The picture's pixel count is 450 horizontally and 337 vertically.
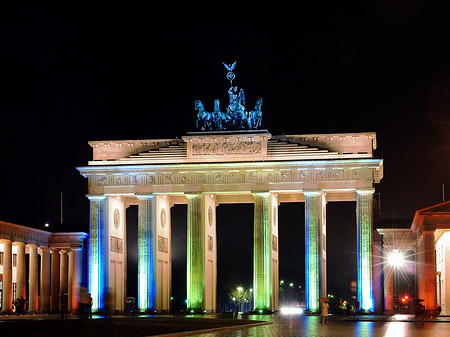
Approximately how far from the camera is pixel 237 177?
82.8m

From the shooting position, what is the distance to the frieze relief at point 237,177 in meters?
80.9

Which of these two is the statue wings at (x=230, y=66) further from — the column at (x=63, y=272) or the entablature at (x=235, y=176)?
the column at (x=63, y=272)

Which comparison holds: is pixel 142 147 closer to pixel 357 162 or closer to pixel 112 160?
pixel 112 160

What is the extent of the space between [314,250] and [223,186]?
32.9 feet

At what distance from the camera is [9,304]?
8162 centimetres

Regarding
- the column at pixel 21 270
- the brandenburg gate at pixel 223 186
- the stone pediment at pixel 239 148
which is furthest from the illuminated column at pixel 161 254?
the column at pixel 21 270

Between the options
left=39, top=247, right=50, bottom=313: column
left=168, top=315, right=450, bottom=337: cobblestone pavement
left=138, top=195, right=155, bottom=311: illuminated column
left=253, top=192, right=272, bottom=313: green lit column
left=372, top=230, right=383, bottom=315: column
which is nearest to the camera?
left=168, top=315, right=450, bottom=337: cobblestone pavement

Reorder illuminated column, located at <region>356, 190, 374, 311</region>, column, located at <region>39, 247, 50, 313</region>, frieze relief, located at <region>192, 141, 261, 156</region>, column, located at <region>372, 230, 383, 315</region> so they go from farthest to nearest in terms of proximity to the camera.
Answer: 1. column, located at <region>39, 247, 50, 313</region>
2. frieze relief, located at <region>192, 141, 261, 156</region>
3. column, located at <region>372, 230, 383, 315</region>
4. illuminated column, located at <region>356, 190, 374, 311</region>

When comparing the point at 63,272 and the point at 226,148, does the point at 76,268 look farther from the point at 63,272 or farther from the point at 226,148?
the point at 226,148

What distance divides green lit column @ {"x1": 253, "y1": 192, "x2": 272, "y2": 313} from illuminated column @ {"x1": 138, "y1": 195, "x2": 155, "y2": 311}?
9401 millimetres

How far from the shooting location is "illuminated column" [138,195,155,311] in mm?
82188

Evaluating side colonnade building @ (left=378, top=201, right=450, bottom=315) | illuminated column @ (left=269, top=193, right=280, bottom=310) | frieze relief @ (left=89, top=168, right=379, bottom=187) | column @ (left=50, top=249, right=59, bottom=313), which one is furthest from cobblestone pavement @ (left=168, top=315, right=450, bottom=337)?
column @ (left=50, top=249, right=59, bottom=313)

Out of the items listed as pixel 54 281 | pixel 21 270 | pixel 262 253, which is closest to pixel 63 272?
pixel 54 281

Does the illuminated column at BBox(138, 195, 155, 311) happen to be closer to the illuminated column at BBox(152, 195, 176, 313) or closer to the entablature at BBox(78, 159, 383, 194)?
the illuminated column at BBox(152, 195, 176, 313)
